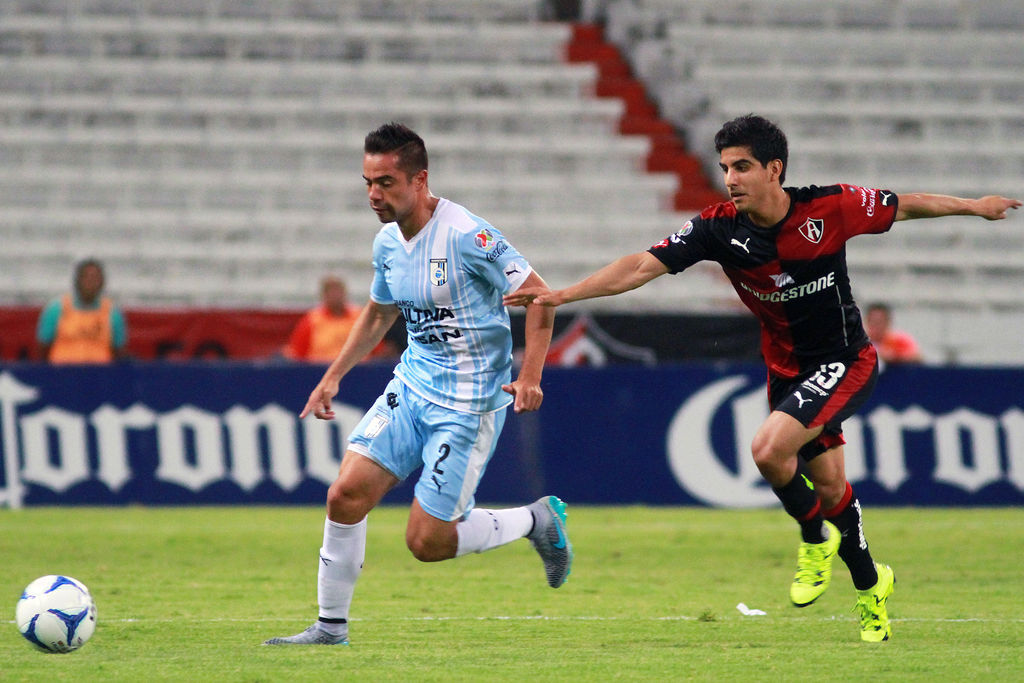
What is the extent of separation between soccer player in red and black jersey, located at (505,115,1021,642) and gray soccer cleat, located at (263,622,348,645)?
192 cm

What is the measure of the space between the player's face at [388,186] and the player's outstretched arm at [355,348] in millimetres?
637

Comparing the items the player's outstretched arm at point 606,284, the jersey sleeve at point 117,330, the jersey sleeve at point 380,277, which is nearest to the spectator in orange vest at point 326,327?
the jersey sleeve at point 117,330

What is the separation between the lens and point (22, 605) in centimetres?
565

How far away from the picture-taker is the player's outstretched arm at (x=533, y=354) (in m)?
5.83

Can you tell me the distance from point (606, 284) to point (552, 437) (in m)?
6.52

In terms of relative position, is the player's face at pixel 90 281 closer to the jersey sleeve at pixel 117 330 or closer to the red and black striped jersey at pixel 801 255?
the jersey sleeve at pixel 117 330

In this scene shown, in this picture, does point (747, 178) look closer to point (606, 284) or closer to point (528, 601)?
point (606, 284)

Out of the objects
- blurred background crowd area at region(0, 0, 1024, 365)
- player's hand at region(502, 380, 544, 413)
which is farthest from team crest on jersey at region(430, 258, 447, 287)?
blurred background crowd area at region(0, 0, 1024, 365)

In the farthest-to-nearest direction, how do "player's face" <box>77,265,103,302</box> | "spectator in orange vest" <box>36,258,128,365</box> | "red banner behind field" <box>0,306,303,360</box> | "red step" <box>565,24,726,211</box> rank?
"red step" <box>565,24,726,211</box> < "red banner behind field" <box>0,306,303,360</box> < "spectator in orange vest" <box>36,258,128,365</box> < "player's face" <box>77,265,103,302</box>

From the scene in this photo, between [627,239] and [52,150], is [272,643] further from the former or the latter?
[52,150]

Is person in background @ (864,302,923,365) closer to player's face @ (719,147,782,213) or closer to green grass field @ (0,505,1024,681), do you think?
green grass field @ (0,505,1024,681)

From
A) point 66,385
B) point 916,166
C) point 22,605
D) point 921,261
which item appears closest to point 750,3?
point 916,166

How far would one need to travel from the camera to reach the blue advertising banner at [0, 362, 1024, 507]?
1224 centimetres

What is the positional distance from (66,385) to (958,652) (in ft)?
28.3
